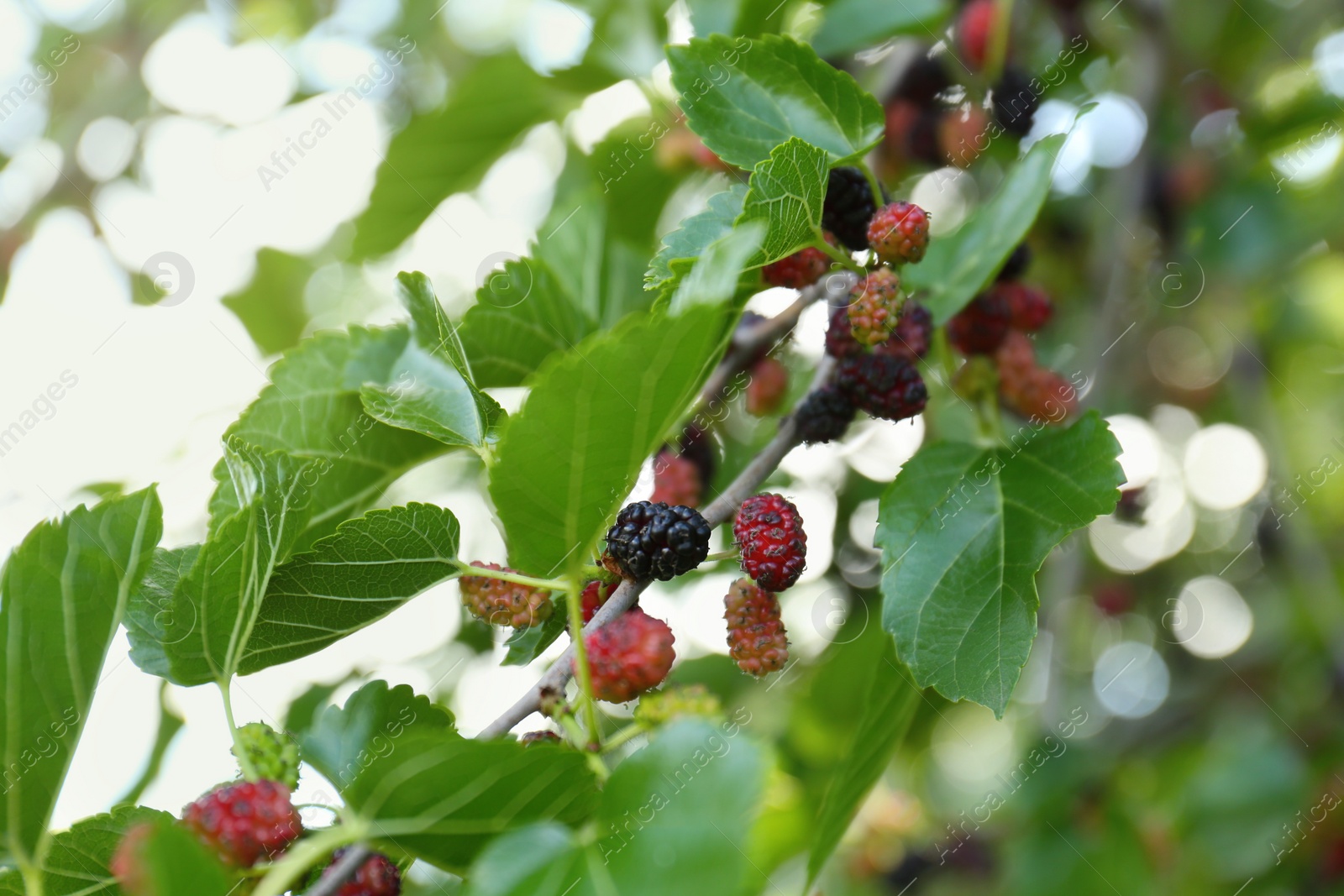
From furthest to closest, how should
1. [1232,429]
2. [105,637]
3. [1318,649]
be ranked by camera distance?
[1232,429] < [1318,649] < [105,637]

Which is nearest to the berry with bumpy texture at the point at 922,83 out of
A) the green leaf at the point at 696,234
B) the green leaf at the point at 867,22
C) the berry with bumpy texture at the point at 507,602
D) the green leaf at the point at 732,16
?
the green leaf at the point at 867,22

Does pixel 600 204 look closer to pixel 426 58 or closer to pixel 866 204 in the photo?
pixel 866 204

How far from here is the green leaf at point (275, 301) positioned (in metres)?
1.71

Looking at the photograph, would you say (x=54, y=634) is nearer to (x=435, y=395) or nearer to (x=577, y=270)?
(x=435, y=395)

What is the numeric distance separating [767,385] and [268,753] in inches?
24.8

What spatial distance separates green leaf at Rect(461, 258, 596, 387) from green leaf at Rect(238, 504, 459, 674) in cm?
22

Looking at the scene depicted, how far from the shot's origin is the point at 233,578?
65 cm

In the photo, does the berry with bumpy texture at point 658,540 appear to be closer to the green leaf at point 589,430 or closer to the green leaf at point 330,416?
the green leaf at point 589,430

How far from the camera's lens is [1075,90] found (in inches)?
59.6

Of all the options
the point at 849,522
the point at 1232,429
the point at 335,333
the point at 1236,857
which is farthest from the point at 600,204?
the point at 1232,429

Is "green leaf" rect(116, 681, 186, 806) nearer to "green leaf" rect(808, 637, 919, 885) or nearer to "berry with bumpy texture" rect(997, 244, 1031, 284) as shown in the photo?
"green leaf" rect(808, 637, 919, 885)

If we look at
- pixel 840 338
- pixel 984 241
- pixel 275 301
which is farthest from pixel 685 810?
pixel 275 301

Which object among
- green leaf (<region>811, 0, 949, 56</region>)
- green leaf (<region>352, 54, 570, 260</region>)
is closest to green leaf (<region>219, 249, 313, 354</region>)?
green leaf (<region>352, 54, 570, 260</region>)

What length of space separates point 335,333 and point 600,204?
1.19 feet
